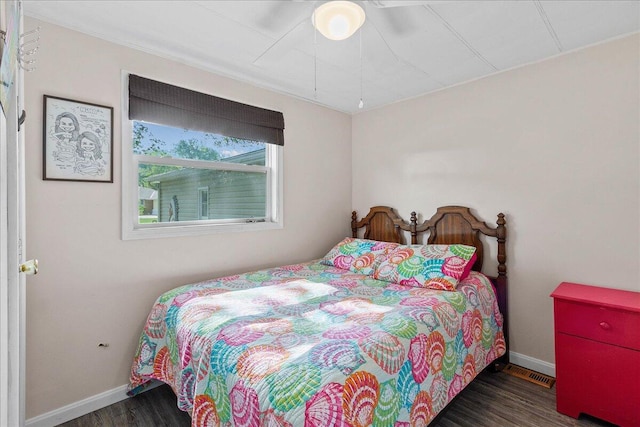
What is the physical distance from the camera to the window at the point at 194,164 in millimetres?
2166

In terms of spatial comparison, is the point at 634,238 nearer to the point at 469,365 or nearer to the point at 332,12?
the point at 469,365

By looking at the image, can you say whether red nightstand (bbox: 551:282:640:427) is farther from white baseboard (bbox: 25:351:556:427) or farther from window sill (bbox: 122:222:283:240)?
window sill (bbox: 122:222:283:240)

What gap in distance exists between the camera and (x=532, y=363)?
2412 mm

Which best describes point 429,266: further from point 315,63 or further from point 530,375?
point 315,63

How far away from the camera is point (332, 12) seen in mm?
1274

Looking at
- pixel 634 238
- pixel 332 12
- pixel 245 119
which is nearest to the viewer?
pixel 332 12

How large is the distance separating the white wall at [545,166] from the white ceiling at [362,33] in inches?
8.0

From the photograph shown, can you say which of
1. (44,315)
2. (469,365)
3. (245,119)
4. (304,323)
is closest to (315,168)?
(245,119)

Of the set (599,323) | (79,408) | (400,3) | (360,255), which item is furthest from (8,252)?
(599,323)

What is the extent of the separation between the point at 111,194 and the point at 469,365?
2509 millimetres

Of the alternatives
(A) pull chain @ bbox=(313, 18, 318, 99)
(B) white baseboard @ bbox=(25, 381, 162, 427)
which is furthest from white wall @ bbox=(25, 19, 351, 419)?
(A) pull chain @ bbox=(313, 18, 318, 99)

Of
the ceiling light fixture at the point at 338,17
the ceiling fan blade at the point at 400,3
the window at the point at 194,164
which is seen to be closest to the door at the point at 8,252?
the ceiling light fixture at the point at 338,17

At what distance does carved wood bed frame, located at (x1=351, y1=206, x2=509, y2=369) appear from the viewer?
2.49 metres

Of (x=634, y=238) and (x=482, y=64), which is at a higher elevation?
(x=482, y=64)
